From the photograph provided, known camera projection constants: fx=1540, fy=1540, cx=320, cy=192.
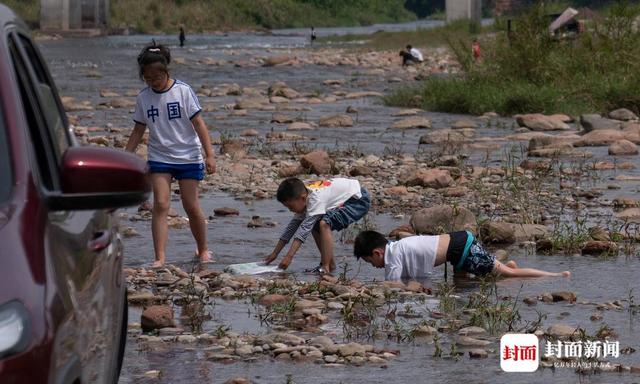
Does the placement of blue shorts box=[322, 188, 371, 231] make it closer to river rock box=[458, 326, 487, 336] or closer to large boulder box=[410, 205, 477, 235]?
large boulder box=[410, 205, 477, 235]

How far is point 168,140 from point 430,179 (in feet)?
16.5

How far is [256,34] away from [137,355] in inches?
3605

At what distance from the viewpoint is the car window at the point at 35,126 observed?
4297 millimetres

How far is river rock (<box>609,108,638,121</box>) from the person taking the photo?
923 inches

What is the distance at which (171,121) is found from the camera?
10.2m

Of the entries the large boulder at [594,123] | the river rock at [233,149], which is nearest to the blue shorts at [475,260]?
the river rock at [233,149]

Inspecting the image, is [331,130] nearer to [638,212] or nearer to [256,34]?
[638,212]

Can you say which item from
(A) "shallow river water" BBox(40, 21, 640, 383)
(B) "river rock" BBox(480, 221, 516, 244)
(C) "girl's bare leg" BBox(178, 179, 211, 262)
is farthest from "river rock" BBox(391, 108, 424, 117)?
(C) "girl's bare leg" BBox(178, 179, 211, 262)

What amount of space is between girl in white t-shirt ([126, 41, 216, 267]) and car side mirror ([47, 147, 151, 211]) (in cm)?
600

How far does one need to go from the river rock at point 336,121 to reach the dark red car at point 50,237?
18996 millimetres

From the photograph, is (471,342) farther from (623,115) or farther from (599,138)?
(623,115)

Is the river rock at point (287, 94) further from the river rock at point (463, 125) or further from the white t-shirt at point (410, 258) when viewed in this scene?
the white t-shirt at point (410, 258)

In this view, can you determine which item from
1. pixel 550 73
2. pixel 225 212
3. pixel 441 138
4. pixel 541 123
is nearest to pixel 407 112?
pixel 550 73

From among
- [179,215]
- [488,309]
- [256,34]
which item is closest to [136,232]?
[179,215]
